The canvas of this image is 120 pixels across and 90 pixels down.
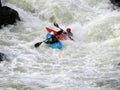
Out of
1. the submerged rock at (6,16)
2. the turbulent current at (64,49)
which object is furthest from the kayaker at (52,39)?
the submerged rock at (6,16)

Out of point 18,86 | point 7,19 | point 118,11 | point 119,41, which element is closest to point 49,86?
point 18,86

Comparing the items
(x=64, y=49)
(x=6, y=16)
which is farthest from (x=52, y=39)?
(x=6, y=16)

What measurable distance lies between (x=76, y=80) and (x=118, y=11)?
225 inches

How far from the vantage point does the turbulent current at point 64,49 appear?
26.5 feet

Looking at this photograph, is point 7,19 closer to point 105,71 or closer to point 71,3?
point 71,3

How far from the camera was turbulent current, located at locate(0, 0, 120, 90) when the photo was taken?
807 centimetres

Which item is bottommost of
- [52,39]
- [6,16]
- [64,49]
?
[64,49]

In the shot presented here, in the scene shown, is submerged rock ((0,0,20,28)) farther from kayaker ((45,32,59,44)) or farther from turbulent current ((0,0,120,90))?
kayaker ((45,32,59,44))

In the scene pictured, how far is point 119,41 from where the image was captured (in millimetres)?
10711

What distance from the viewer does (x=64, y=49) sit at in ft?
34.1

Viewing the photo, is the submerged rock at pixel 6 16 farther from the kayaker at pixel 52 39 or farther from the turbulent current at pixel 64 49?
the kayaker at pixel 52 39

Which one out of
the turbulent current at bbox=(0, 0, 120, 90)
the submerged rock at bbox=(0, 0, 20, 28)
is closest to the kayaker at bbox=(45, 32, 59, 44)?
the turbulent current at bbox=(0, 0, 120, 90)

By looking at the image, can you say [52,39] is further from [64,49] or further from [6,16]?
[6,16]

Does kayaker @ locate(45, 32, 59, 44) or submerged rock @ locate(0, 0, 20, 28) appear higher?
submerged rock @ locate(0, 0, 20, 28)
